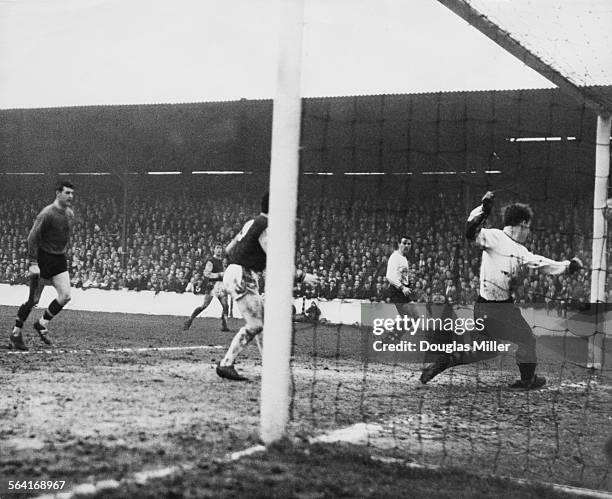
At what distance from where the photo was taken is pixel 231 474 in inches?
137

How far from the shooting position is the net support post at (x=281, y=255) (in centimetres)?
413

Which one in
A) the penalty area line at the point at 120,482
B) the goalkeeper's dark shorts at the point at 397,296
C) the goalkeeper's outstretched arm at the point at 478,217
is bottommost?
the penalty area line at the point at 120,482

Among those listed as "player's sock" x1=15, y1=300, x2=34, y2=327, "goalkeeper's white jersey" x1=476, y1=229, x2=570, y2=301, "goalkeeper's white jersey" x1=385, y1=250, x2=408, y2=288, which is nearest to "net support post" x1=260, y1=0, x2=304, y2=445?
"goalkeeper's white jersey" x1=476, y1=229, x2=570, y2=301

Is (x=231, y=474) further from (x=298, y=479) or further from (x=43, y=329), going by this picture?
(x=43, y=329)

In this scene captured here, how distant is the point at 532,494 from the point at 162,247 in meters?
22.4

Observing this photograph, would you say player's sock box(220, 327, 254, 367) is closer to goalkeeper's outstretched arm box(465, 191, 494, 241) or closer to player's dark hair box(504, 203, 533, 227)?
goalkeeper's outstretched arm box(465, 191, 494, 241)

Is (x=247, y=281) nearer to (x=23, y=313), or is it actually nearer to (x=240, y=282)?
(x=240, y=282)

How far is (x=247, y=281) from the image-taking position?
6.97 m

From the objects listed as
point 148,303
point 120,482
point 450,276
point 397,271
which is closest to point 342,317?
point 450,276

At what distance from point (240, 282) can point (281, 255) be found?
2.87 metres

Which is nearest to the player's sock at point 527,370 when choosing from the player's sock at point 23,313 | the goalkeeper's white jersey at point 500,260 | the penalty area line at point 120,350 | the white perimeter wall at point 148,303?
the goalkeeper's white jersey at point 500,260

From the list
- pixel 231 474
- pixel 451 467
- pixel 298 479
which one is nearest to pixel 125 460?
pixel 231 474

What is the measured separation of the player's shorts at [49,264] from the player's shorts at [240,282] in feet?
10.6

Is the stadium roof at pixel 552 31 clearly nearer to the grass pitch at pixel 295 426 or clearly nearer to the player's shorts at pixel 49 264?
the grass pitch at pixel 295 426
